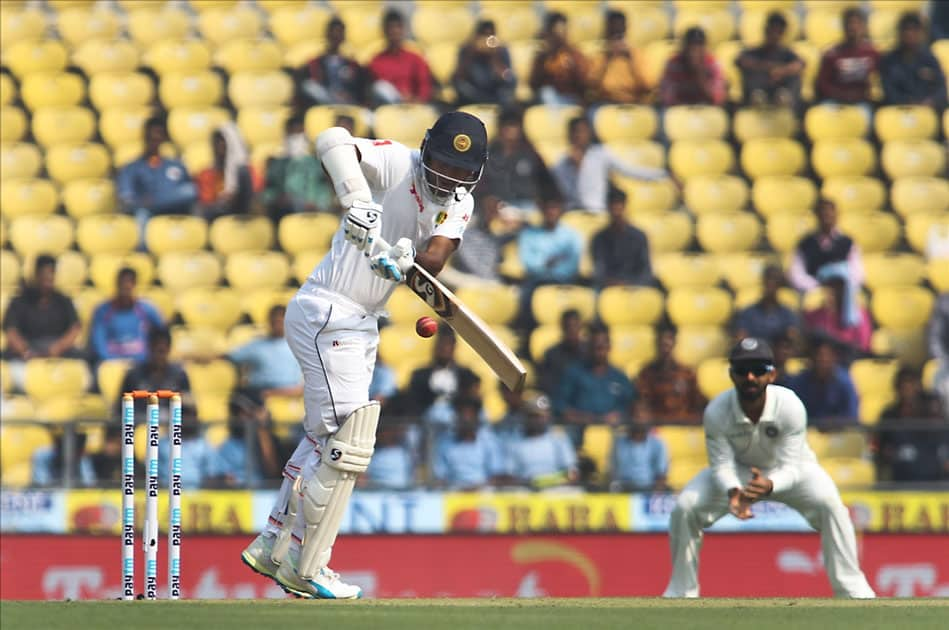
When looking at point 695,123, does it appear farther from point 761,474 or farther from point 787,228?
point 761,474

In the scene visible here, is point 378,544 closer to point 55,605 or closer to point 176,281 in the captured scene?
point 176,281

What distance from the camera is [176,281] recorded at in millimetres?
13125

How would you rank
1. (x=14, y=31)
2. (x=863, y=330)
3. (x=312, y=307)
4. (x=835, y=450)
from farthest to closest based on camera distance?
(x=14, y=31) < (x=863, y=330) < (x=835, y=450) < (x=312, y=307)

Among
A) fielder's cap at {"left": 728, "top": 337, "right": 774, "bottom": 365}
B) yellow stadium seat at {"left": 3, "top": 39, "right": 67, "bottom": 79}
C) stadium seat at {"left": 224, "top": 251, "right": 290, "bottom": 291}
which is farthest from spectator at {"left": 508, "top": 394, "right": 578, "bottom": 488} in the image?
yellow stadium seat at {"left": 3, "top": 39, "right": 67, "bottom": 79}

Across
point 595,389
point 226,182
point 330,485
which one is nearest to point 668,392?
point 595,389

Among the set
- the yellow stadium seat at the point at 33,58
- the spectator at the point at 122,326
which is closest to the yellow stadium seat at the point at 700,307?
the spectator at the point at 122,326

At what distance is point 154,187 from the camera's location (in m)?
13.6

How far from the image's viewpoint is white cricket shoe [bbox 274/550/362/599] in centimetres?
733

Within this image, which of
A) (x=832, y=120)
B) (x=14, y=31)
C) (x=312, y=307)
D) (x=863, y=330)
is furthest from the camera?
(x=14, y=31)

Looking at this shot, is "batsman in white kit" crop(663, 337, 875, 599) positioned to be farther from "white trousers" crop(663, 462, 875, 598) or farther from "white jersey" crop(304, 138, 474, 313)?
"white jersey" crop(304, 138, 474, 313)

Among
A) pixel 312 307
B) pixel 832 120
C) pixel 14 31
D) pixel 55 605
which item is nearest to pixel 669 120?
pixel 832 120

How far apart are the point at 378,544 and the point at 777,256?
384 cm

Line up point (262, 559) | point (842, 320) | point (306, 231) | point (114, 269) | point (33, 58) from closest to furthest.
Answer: point (262, 559) < point (842, 320) < point (114, 269) < point (306, 231) < point (33, 58)

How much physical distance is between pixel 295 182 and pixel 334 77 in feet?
3.61
